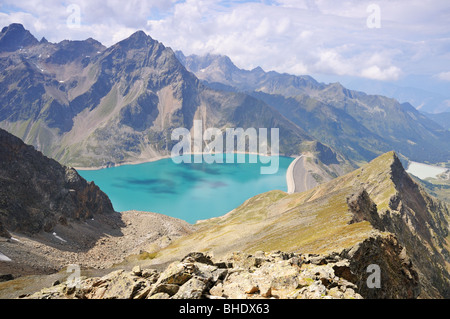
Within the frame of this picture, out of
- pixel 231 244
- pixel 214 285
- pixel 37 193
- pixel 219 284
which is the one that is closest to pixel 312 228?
pixel 231 244

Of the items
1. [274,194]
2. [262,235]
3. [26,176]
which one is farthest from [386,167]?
[26,176]

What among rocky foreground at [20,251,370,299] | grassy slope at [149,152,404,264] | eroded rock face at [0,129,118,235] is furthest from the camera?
eroded rock face at [0,129,118,235]

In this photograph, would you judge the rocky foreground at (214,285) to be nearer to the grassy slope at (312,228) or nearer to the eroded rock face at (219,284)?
the eroded rock face at (219,284)

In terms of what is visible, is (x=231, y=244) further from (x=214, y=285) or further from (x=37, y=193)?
(x=37, y=193)

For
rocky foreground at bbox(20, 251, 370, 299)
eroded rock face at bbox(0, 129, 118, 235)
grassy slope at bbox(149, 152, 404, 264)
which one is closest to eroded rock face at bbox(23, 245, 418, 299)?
rocky foreground at bbox(20, 251, 370, 299)

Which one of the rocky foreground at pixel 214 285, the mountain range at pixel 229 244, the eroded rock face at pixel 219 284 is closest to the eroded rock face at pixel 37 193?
the mountain range at pixel 229 244

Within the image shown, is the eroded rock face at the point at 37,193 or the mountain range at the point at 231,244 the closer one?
the mountain range at the point at 231,244

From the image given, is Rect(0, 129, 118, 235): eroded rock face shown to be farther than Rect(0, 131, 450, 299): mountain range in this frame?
Yes

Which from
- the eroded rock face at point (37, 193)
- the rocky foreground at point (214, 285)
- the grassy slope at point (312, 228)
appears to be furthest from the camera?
the eroded rock face at point (37, 193)

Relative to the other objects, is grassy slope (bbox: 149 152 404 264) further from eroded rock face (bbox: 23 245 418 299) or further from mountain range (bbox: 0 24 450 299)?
eroded rock face (bbox: 23 245 418 299)

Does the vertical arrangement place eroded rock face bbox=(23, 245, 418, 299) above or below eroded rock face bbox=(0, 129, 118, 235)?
below

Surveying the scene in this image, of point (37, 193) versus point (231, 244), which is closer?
point (231, 244)
